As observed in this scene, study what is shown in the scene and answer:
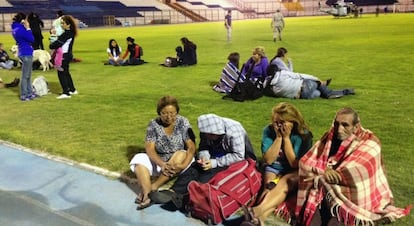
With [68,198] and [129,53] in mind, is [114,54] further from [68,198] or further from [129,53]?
[68,198]

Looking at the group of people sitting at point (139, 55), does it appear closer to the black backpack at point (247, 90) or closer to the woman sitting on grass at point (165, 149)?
the black backpack at point (247, 90)

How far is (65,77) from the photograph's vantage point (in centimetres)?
1050

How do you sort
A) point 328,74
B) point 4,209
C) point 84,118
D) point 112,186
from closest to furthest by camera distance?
point 4,209 < point 112,186 < point 84,118 < point 328,74

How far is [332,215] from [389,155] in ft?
7.29

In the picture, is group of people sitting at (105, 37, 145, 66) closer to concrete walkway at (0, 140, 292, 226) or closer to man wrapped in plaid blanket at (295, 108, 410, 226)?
concrete walkway at (0, 140, 292, 226)

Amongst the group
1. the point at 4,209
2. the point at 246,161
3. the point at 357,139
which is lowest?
the point at 4,209

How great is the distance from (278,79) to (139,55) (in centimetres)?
882

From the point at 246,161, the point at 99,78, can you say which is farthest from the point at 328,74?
the point at 246,161

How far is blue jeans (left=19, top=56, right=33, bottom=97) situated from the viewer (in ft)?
32.8

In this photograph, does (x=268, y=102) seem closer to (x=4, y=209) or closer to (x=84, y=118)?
(x=84, y=118)

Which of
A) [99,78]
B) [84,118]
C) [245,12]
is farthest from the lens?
[245,12]

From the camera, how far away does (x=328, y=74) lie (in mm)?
12555

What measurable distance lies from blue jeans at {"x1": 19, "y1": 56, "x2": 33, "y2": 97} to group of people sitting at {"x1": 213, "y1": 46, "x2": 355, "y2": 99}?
13.8 ft

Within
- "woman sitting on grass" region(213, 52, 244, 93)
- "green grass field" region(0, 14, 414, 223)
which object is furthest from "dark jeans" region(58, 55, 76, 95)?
"woman sitting on grass" region(213, 52, 244, 93)
